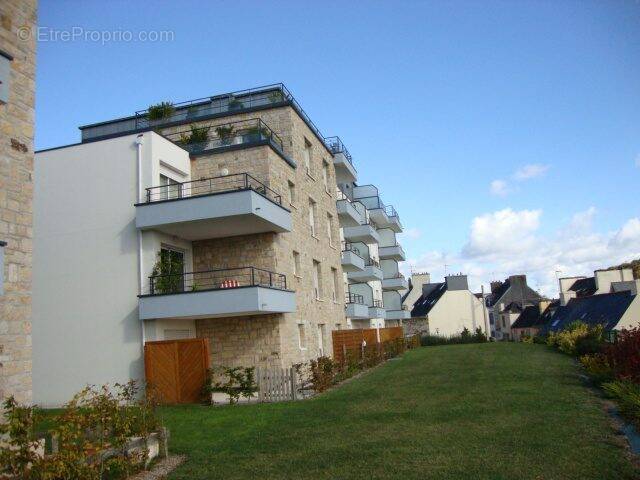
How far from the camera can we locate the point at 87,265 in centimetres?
1708

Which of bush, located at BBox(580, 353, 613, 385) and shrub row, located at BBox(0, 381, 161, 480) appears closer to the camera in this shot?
shrub row, located at BBox(0, 381, 161, 480)

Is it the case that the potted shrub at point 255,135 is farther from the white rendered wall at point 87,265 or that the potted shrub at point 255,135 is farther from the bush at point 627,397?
the bush at point 627,397

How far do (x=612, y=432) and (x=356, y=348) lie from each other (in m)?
16.4

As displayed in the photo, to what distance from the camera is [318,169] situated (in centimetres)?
2661

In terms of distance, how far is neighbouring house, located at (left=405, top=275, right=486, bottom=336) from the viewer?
59.2m

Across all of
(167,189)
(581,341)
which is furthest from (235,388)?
(581,341)

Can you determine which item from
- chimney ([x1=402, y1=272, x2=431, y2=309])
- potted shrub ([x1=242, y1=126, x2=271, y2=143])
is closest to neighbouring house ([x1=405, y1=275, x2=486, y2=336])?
chimney ([x1=402, y1=272, x2=431, y2=309])

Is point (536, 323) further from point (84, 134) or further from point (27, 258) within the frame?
point (27, 258)

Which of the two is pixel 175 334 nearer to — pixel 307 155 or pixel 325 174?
pixel 307 155

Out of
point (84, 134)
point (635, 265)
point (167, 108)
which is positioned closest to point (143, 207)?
point (167, 108)

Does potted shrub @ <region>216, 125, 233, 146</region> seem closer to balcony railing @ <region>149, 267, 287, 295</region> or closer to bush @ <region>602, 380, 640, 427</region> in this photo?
balcony railing @ <region>149, 267, 287, 295</region>

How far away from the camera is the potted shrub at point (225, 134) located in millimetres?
20531

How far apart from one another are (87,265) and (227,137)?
23.0 feet

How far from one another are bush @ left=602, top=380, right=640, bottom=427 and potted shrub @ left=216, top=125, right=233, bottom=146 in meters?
14.8
